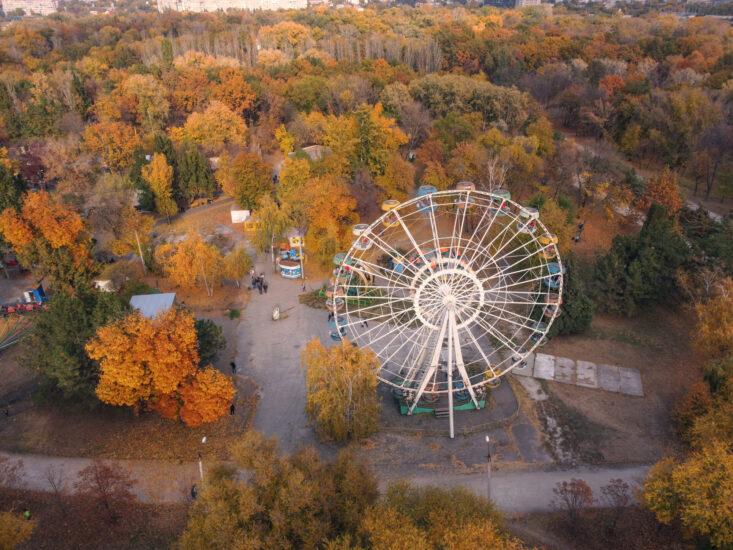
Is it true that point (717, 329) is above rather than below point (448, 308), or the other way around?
below

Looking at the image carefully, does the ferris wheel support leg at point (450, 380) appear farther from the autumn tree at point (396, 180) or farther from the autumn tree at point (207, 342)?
the autumn tree at point (396, 180)

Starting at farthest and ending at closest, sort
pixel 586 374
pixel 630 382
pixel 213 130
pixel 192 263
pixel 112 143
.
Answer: pixel 213 130
pixel 112 143
pixel 192 263
pixel 586 374
pixel 630 382

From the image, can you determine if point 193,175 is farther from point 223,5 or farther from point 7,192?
point 223,5

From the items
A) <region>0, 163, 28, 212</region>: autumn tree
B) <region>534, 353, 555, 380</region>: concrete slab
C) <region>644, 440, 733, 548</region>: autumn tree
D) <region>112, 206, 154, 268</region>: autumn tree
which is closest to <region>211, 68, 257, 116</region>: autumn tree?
<region>112, 206, 154, 268</region>: autumn tree

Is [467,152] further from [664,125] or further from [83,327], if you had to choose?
[83,327]

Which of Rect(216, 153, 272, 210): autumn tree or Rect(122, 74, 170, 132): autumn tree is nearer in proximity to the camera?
Rect(216, 153, 272, 210): autumn tree

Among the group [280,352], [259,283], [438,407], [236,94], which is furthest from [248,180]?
[438,407]

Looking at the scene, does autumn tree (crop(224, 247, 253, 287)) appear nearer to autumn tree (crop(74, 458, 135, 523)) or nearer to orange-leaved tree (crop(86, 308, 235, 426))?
orange-leaved tree (crop(86, 308, 235, 426))
